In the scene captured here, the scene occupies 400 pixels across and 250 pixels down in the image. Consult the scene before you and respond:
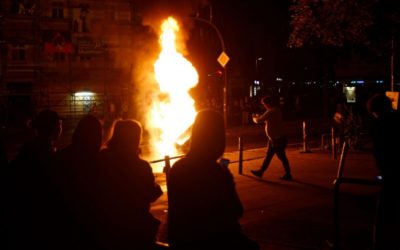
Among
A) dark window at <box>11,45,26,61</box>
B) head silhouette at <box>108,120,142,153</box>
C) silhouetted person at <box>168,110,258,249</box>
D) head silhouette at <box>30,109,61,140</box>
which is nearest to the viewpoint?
silhouetted person at <box>168,110,258,249</box>

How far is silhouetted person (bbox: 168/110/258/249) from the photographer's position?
131 inches

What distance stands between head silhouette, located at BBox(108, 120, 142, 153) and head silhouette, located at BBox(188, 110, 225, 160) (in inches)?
24.2


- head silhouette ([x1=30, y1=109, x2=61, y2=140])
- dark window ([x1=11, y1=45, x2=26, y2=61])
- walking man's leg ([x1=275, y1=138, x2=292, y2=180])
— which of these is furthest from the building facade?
head silhouette ([x1=30, y1=109, x2=61, y2=140])

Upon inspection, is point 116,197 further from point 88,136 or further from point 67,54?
point 67,54

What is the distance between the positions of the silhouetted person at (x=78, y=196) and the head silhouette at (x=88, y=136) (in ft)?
0.04

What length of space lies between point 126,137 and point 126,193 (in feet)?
1.41

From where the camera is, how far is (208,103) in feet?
99.3

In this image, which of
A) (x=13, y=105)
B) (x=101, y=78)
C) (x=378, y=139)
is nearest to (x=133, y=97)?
(x=101, y=78)

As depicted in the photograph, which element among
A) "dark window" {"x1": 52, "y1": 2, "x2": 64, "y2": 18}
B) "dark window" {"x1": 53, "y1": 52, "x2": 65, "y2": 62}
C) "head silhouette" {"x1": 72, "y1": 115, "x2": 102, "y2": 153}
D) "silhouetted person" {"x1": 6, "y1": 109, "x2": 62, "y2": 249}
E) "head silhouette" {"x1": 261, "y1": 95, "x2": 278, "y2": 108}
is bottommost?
"silhouetted person" {"x1": 6, "y1": 109, "x2": 62, "y2": 249}

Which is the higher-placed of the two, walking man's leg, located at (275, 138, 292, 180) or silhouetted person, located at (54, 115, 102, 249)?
silhouetted person, located at (54, 115, 102, 249)

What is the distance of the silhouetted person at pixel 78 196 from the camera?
3723mm

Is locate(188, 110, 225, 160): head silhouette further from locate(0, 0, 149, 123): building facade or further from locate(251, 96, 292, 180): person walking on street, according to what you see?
locate(0, 0, 149, 123): building facade

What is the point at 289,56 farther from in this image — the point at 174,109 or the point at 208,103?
the point at 174,109

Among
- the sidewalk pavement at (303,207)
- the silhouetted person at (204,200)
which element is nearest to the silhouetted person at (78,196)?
the silhouetted person at (204,200)
